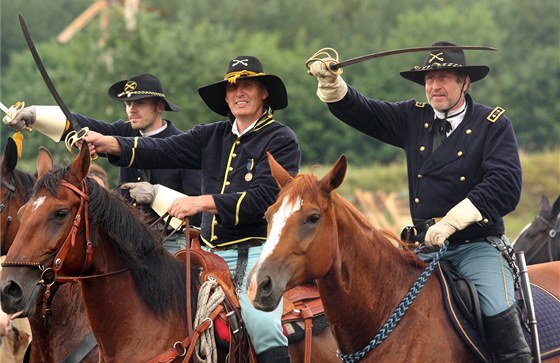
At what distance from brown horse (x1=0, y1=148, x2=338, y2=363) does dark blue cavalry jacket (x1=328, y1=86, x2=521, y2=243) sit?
1941 mm

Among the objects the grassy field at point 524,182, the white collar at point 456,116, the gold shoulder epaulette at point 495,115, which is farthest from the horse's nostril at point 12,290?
the grassy field at point 524,182

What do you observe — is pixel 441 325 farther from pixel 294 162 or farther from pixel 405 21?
pixel 405 21

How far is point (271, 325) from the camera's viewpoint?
7.64m

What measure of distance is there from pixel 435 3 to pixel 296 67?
2747 centimetres

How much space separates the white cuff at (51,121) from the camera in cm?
842

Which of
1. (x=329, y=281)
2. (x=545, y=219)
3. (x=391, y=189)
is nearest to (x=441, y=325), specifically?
(x=329, y=281)

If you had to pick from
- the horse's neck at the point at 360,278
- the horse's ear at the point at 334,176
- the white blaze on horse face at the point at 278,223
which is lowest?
the horse's neck at the point at 360,278

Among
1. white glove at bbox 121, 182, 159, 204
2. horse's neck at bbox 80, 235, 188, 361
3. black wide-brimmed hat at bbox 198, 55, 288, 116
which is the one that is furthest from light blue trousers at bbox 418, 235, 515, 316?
white glove at bbox 121, 182, 159, 204

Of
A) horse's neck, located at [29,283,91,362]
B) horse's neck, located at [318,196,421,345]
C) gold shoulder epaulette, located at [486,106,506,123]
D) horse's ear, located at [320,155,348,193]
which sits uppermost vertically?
gold shoulder epaulette, located at [486,106,506,123]

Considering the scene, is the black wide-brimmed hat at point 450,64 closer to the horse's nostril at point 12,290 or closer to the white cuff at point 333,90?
the white cuff at point 333,90

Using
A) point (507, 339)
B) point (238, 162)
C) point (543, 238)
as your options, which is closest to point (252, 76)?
point (238, 162)

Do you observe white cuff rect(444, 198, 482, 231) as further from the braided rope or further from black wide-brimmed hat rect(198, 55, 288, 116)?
black wide-brimmed hat rect(198, 55, 288, 116)

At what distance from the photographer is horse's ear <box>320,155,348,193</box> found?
646 centimetres

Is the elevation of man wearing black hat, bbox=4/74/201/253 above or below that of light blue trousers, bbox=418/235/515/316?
above
